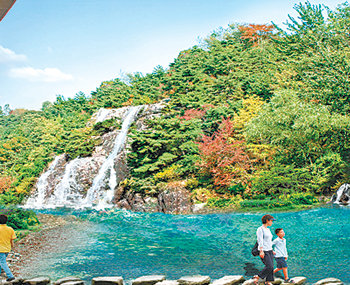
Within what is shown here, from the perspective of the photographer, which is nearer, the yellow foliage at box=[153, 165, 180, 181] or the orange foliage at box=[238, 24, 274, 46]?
the yellow foliage at box=[153, 165, 180, 181]

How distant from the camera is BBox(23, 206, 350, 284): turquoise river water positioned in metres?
6.09

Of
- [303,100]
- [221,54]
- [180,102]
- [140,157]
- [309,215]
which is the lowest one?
[309,215]

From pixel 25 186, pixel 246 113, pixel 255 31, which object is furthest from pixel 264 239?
pixel 255 31

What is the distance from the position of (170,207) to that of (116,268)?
8.64 m

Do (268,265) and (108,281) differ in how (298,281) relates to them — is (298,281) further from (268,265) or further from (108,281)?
(108,281)

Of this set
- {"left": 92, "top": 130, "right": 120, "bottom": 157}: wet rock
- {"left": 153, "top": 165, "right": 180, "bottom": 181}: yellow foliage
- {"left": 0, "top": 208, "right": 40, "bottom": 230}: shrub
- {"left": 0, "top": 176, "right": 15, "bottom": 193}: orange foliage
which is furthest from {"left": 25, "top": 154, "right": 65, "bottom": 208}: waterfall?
{"left": 0, "top": 208, "right": 40, "bottom": 230}: shrub

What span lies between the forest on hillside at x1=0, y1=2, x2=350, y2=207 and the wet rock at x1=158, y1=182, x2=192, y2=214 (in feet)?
1.46

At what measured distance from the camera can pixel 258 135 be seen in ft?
49.0

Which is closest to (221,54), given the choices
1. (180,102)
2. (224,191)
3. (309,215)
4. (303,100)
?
(180,102)

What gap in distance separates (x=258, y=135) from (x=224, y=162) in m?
2.14

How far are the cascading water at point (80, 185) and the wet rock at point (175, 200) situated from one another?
4.02 metres

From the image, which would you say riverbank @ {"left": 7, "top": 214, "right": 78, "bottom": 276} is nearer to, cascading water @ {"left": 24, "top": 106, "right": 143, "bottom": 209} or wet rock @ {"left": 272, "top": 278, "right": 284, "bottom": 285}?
wet rock @ {"left": 272, "top": 278, "right": 284, "bottom": 285}

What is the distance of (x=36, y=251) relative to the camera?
8.06 meters

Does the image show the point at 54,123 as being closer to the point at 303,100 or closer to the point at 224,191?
the point at 224,191
